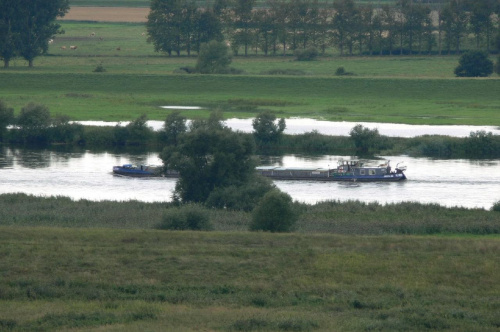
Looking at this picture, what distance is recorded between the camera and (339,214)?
43344 millimetres

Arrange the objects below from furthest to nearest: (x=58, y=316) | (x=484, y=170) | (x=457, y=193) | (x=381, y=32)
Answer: (x=381, y=32) < (x=484, y=170) < (x=457, y=193) < (x=58, y=316)

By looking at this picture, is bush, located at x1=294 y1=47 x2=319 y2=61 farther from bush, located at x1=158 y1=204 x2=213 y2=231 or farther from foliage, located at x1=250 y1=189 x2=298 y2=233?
bush, located at x1=158 y1=204 x2=213 y2=231

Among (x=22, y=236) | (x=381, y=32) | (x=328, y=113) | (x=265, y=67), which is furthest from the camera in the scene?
(x=381, y=32)

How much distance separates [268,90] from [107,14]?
7530 cm

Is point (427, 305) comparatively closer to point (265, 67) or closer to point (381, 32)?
point (265, 67)

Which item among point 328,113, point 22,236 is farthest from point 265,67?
point 22,236

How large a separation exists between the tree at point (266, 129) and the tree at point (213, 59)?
41.6m

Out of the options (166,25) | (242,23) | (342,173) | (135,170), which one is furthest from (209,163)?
(242,23)

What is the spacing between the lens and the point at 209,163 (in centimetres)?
4812

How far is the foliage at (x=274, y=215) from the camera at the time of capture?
3569 cm

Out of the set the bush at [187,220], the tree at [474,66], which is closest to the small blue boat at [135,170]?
the bush at [187,220]

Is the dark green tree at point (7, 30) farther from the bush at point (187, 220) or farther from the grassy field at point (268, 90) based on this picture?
the bush at point (187, 220)

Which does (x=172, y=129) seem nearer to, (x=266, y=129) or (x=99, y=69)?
(x=266, y=129)

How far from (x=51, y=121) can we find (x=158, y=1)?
2418 inches
